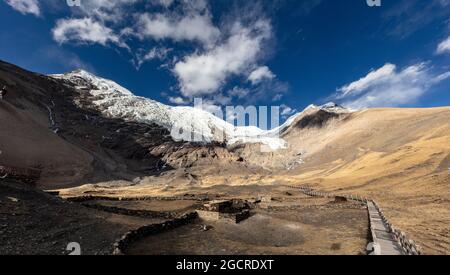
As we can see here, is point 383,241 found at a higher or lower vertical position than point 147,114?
lower

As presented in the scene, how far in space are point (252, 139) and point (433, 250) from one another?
14075cm

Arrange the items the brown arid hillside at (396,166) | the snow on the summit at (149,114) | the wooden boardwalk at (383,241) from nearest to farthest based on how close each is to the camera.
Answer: the wooden boardwalk at (383,241), the brown arid hillside at (396,166), the snow on the summit at (149,114)

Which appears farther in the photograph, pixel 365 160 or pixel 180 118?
pixel 180 118

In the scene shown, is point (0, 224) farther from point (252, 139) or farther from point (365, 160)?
point (252, 139)

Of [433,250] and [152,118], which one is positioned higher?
[152,118]

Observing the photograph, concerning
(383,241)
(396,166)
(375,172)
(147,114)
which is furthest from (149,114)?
(383,241)

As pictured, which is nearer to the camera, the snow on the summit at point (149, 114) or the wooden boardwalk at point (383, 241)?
the wooden boardwalk at point (383, 241)

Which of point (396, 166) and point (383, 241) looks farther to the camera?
point (396, 166)

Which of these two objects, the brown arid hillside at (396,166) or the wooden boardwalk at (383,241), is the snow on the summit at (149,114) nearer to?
the brown arid hillside at (396,166)

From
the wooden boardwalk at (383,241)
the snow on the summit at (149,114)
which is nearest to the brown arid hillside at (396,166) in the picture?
the wooden boardwalk at (383,241)

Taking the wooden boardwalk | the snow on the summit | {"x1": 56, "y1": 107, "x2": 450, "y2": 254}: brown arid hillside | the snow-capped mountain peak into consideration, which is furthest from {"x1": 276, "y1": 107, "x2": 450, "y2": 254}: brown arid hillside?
the snow-capped mountain peak

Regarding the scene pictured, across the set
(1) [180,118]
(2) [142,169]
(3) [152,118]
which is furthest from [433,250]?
(1) [180,118]

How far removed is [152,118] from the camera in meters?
144

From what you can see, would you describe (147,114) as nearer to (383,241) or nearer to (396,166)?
(396,166)
